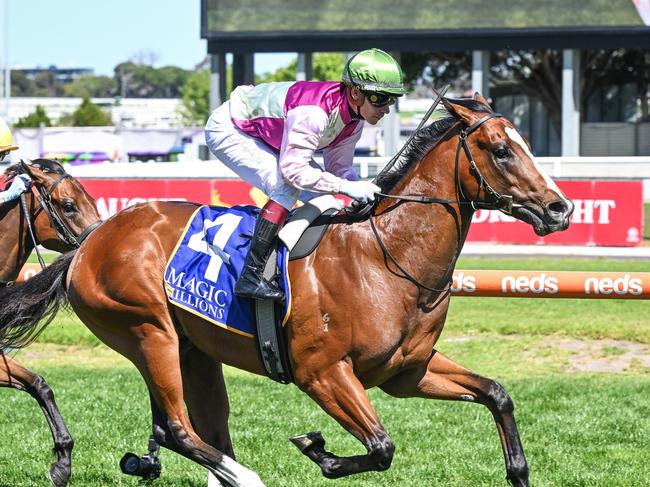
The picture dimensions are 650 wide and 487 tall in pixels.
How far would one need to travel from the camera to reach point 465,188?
4.75 m

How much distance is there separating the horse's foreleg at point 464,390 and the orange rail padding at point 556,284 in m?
2.76

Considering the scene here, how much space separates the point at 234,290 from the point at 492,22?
23291 millimetres

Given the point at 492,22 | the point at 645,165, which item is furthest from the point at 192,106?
the point at 645,165

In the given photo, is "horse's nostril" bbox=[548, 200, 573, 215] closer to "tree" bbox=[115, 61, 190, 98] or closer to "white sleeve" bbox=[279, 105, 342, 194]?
"white sleeve" bbox=[279, 105, 342, 194]

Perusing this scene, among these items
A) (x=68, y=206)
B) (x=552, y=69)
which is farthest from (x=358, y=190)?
(x=552, y=69)

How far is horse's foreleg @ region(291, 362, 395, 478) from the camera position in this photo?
4.61 meters

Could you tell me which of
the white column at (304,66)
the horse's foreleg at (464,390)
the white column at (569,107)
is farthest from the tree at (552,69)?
the horse's foreleg at (464,390)

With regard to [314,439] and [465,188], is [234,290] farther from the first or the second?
[465,188]

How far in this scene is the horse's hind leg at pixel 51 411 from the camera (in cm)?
553

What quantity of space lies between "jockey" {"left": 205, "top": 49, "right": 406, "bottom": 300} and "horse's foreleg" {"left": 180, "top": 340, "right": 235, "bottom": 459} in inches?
34.2

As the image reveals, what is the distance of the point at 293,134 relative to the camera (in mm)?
4699

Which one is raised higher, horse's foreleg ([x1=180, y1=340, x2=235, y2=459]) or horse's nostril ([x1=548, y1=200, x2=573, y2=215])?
horse's nostril ([x1=548, y1=200, x2=573, y2=215])

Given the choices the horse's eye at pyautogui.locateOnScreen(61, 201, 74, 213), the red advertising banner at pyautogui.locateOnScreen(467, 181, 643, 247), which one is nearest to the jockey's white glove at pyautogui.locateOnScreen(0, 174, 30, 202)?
the horse's eye at pyautogui.locateOnScreen(61, 201, 74, 213)

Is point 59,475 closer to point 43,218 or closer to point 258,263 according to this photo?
point 258,263
